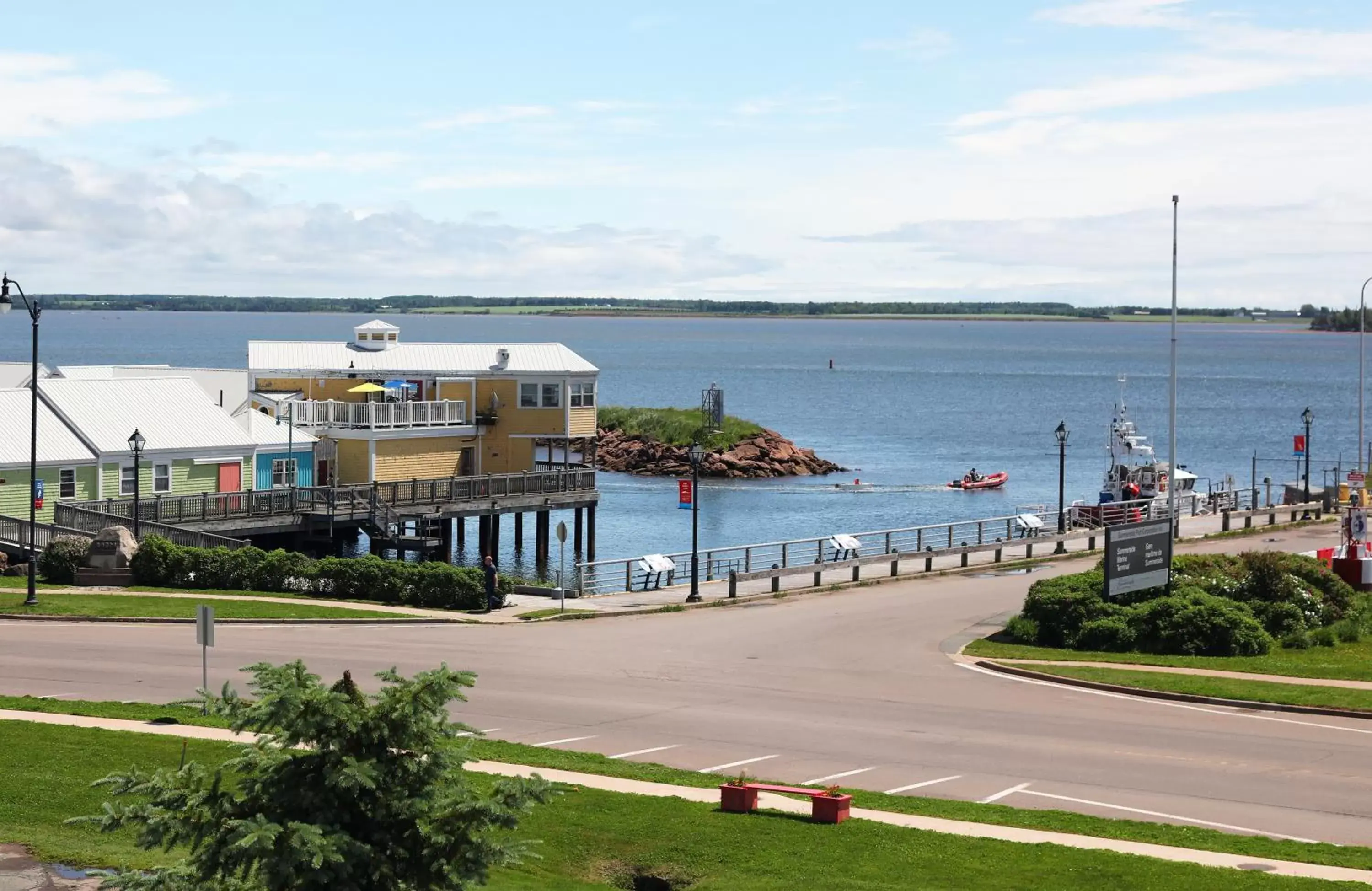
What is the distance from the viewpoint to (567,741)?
2400cm

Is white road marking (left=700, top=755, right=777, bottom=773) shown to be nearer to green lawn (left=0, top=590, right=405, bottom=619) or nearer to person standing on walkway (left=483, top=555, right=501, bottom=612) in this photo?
green lawn (left=0, top=590, right=405, bottom=619)

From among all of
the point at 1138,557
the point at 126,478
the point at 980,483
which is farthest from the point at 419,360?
the point at 980,483

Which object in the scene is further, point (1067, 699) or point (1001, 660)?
point (1001, 660)

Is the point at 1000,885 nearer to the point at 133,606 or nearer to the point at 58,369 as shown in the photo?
the point at 133,606

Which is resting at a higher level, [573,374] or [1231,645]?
[573,374]

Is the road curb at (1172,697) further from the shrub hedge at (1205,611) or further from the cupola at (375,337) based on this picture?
the cupola at (375,337)

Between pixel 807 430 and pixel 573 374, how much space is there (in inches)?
3297

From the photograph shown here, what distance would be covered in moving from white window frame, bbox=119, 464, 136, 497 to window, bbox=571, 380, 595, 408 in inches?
715

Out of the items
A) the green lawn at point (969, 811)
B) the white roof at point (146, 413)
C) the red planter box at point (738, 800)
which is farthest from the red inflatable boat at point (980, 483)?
the red planter box at point (738, 800)

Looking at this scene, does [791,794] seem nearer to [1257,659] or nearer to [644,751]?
[644,751]

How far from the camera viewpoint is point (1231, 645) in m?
33.8

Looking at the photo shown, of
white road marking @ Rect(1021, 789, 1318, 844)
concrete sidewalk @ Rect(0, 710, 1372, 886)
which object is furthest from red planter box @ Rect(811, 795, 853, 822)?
white road marking @ Rect(1021, 789, 1318, 844)

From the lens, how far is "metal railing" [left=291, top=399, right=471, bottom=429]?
59.3 m

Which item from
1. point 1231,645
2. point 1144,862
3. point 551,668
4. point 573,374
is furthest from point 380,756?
point 573,374
